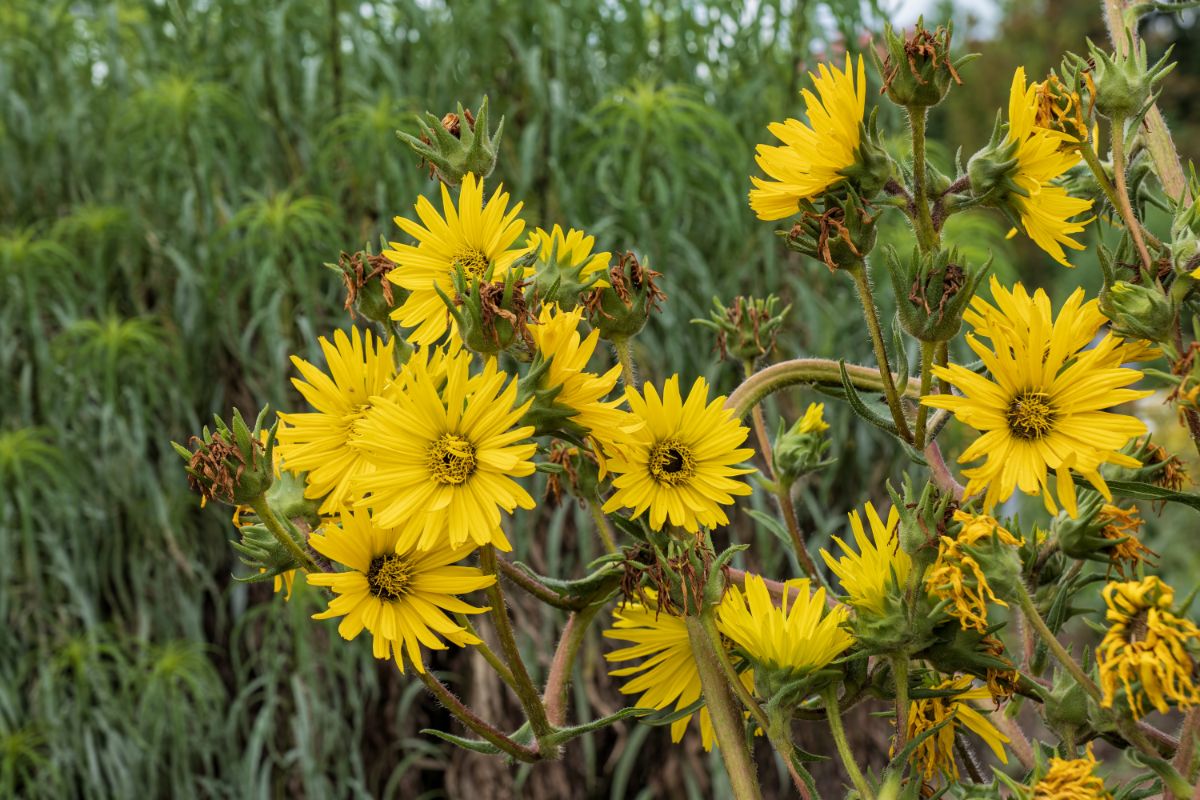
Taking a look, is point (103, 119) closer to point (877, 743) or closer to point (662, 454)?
point (877, 743)

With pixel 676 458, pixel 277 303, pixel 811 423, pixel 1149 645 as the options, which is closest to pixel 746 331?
pixel 811 423

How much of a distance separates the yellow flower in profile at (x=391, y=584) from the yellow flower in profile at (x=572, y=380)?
0.06m

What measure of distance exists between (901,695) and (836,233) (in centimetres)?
15

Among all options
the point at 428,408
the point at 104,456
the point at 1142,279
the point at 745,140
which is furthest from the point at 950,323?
the point at 104,456

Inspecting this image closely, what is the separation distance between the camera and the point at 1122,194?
1.24ft

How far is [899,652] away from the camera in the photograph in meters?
0.36

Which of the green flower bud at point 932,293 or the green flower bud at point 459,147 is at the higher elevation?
the green flower bud at point 459,147

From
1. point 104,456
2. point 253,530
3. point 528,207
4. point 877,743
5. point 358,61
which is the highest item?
point 358,61

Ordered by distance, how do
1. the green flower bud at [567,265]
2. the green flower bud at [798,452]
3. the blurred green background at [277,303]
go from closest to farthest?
the green flower bud at [567,265] < the green flower bud at [798,452] < the blurred green background at [277,303]

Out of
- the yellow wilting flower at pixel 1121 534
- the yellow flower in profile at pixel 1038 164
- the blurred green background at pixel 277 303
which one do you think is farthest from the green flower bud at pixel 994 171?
the blurred green background at pixel 277 303

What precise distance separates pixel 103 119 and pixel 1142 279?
194 centimetres

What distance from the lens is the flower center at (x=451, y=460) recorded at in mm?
361

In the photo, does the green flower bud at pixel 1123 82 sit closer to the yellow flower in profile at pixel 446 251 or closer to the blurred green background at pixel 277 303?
the yellow flower in profile at pixel 446 251

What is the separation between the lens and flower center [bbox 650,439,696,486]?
1.29 feet
